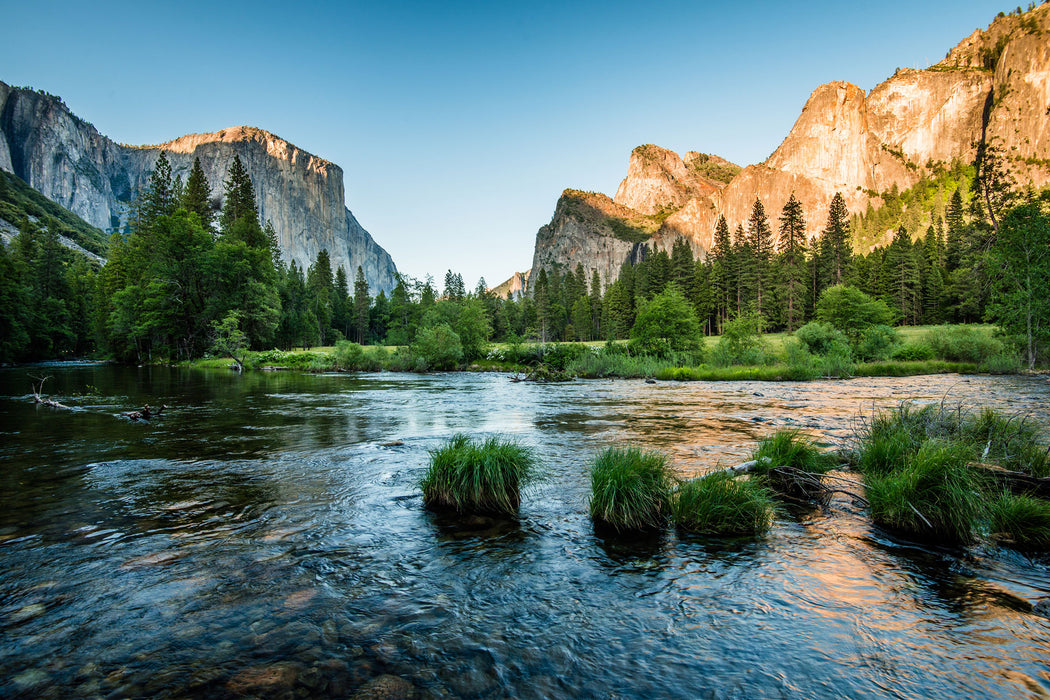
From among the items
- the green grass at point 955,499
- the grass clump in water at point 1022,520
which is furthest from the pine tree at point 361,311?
the grass clump in water at point 1022,520

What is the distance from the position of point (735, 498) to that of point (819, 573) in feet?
4.23

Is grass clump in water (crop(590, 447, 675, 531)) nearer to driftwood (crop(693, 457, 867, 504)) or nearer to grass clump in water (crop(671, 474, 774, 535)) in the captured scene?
grass clump in water (crop(671, 474, 774, 535))

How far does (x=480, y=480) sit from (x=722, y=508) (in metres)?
3.27

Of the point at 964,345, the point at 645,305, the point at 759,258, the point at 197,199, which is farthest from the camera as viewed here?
the point at 759,258

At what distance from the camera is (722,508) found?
593 centimetres

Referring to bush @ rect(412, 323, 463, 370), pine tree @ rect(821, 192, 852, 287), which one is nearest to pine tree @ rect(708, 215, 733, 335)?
pine tree @ rect(821, 192, 852, 287)

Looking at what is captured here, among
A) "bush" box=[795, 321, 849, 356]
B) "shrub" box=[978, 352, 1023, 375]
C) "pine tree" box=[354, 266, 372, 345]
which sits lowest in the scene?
"shrub" box=[978, 352, 1023, 375]

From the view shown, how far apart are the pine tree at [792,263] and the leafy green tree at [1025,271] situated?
38879mm

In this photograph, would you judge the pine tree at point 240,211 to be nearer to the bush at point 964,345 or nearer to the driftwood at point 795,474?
the driftwood at point 795,474

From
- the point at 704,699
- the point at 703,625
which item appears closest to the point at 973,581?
the point at 703,625

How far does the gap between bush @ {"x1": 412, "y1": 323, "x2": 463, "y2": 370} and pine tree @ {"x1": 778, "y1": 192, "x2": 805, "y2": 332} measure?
156 feet

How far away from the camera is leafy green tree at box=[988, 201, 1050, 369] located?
22.5m

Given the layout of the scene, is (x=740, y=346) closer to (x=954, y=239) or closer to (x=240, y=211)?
(x=954, y=239)

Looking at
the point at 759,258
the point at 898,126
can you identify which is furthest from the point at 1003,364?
the point at 898,126
